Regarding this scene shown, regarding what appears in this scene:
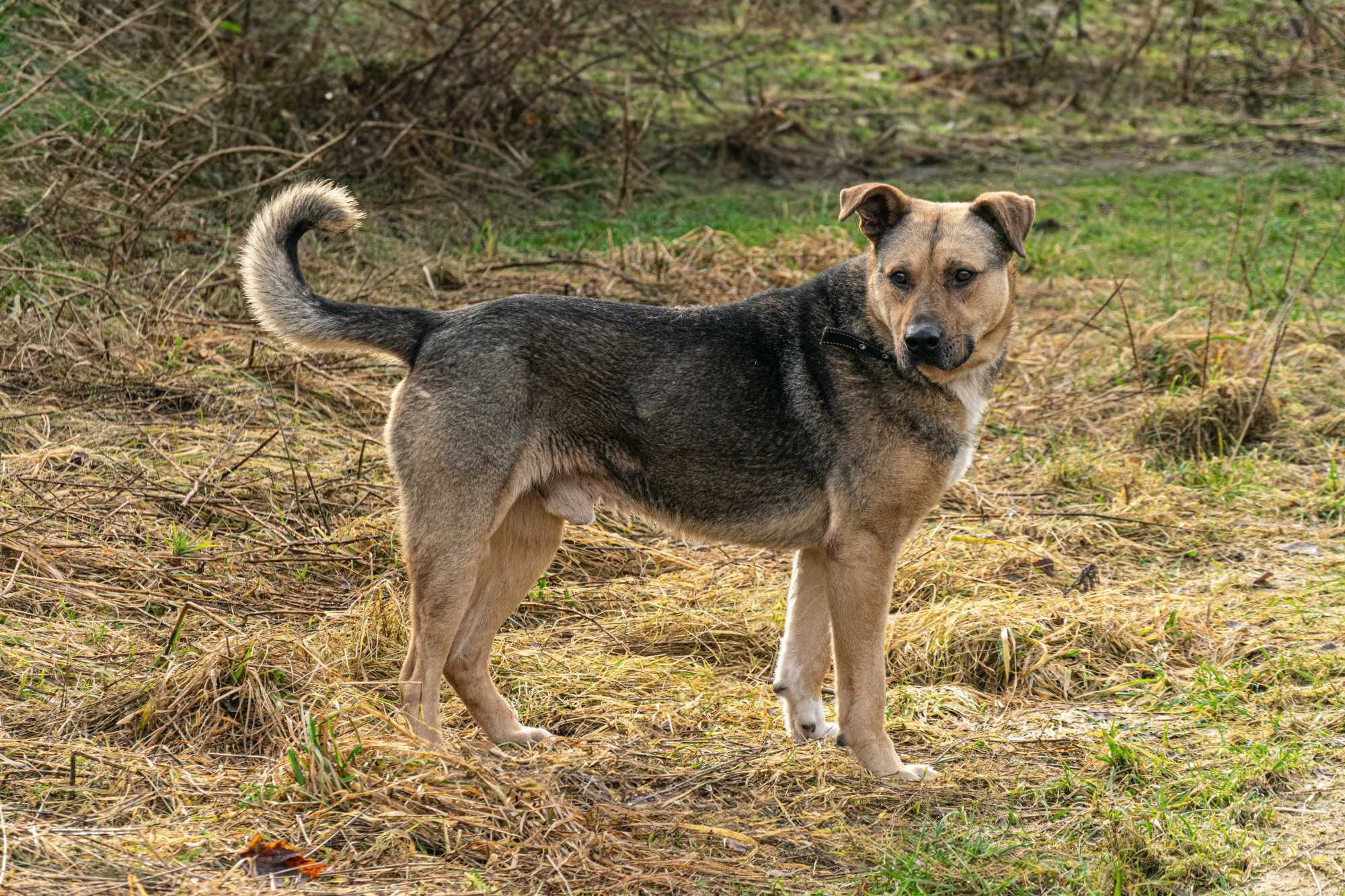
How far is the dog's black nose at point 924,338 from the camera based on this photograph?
4.61 meters

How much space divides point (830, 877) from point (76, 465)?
4.30 m

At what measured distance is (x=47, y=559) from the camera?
5.60 m

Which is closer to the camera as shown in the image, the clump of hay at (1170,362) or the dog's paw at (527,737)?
the dog's paw at (527,737)

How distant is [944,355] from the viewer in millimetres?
4652

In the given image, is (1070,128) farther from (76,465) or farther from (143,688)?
(143,688)

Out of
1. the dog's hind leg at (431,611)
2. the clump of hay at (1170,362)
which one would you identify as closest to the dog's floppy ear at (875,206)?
the dog's hind leg at (431,611)

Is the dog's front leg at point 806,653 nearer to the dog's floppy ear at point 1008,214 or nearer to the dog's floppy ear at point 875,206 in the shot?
the dog's floppy ear at point 875,206

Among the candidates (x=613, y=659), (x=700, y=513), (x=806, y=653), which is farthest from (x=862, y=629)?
(x=613, y=659)

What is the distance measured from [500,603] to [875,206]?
2.03 meters

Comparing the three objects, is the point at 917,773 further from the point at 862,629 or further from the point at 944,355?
the point at 944,355

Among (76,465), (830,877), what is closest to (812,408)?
(830,877)

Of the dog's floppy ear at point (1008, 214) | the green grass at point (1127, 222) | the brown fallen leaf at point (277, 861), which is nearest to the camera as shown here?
the brown fallen leaf at point (277, 861)

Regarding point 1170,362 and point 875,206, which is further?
point 1170,362

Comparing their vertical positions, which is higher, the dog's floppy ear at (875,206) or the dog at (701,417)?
the dog's floppy ear at (875,206)
